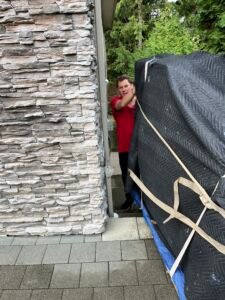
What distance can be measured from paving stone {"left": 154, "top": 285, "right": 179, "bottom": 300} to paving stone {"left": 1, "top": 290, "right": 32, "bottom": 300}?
33.8 inches

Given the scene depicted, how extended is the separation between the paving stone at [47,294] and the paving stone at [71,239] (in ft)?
1.83

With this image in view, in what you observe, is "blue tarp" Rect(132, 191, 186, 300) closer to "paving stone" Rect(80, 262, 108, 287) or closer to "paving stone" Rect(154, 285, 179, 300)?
"paving stone" Rect(154, 285, 179, 300)

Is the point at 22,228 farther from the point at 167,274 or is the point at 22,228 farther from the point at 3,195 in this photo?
the point at 167,274

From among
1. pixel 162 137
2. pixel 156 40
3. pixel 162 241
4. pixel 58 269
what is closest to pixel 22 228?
pixel 58 269

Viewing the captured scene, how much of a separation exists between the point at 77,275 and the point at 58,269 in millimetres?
162

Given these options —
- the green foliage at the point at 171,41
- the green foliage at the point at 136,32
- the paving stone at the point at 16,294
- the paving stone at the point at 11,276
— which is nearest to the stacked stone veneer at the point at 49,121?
the paving stone at the point at 11,276

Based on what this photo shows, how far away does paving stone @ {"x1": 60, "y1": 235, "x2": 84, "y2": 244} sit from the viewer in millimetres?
2660

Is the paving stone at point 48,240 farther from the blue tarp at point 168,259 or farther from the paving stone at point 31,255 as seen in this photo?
the blue tarp at point 168,259

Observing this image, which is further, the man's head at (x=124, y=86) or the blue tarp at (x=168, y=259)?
the man's head at (x=124, y=86)

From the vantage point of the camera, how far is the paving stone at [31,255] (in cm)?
242

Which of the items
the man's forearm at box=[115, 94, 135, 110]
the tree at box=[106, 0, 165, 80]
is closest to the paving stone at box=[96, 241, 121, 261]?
the man's forearm at box=[115, 94, 135, 110]

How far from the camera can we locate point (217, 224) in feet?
4.94

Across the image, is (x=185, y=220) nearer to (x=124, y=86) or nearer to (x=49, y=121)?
(x=49, y=121)

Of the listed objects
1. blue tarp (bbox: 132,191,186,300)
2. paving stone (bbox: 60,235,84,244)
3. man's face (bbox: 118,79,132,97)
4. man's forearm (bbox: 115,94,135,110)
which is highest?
man's face (bbox: 118,79,132,97)
